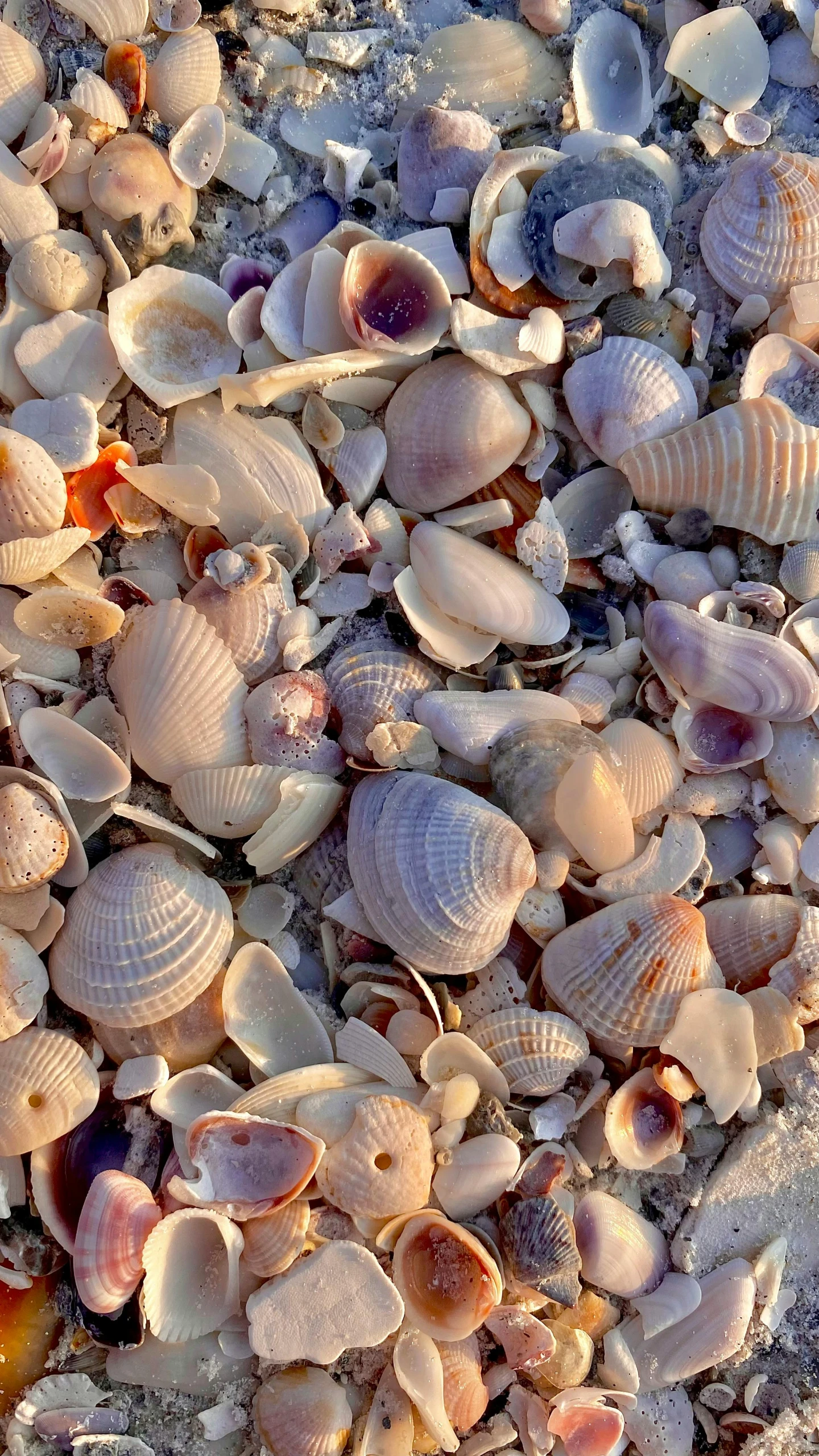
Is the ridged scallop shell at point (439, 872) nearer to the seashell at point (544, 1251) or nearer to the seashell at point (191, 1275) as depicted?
the seashell at point (544, 1251)

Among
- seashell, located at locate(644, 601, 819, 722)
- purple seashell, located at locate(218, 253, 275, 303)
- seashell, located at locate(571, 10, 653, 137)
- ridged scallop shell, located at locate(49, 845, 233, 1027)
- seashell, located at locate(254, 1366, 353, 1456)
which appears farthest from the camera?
seashell, located at locate(571, 10, 653, 137)

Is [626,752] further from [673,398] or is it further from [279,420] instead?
[279,420]

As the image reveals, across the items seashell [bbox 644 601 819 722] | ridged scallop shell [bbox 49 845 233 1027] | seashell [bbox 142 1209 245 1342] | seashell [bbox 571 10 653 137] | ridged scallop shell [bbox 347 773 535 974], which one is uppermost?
seashell [bbox 571 10 653 137]

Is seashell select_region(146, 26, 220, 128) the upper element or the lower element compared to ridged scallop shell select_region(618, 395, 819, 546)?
upper

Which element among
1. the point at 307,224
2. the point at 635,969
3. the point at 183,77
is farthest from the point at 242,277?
the point at 635,969

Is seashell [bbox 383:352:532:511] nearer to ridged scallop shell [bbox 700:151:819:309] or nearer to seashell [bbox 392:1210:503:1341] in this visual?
ridged scallop shell [bbox 700:151:819:309]

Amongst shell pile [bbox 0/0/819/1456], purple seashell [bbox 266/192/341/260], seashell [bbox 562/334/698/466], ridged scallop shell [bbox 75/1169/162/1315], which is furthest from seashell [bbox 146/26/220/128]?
ridged scallop shell [bbox 75/1169/162/1315]

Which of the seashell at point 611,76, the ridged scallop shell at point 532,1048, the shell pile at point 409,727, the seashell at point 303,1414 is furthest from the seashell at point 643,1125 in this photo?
the seashell at point 611,76

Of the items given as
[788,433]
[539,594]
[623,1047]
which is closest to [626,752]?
[539,594]
